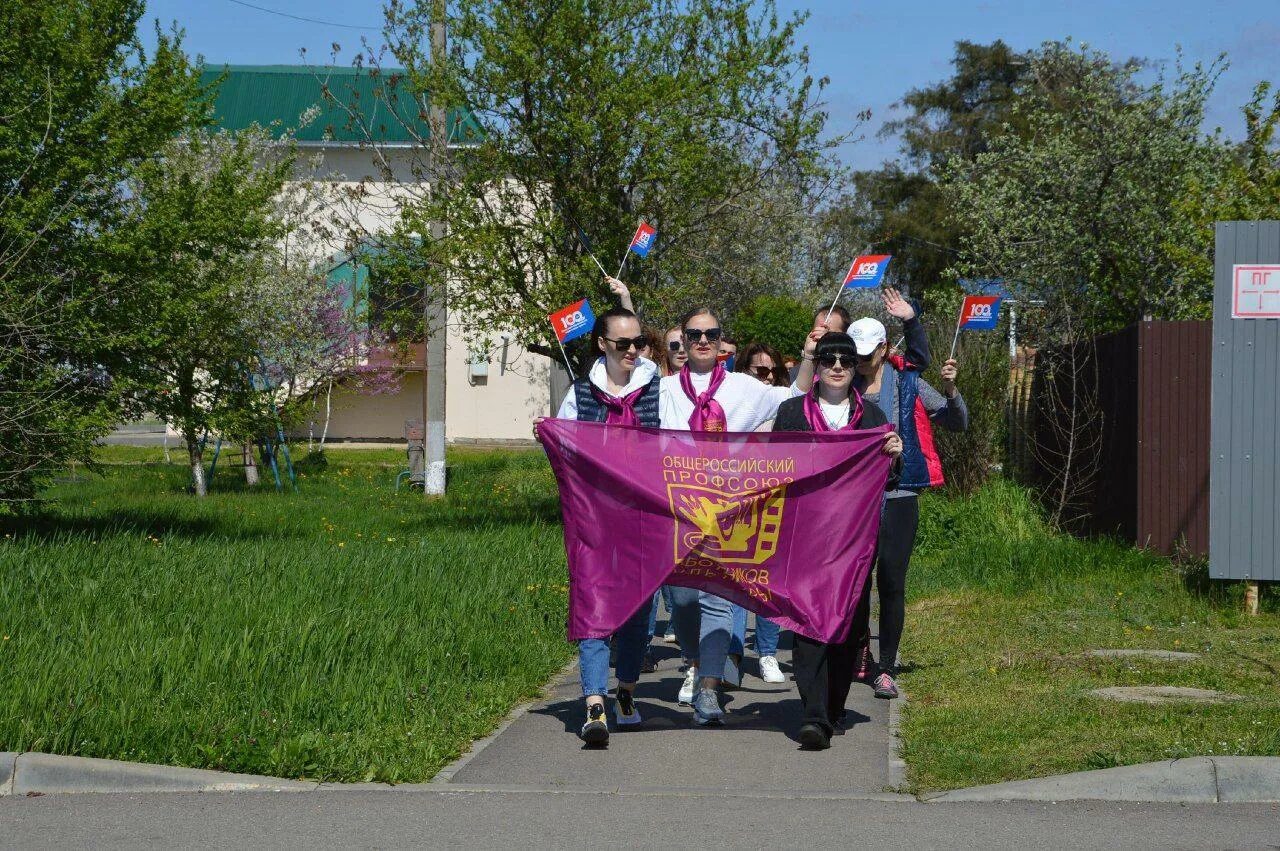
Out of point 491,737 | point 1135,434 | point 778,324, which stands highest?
point 778,324

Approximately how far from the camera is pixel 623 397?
7812 mm

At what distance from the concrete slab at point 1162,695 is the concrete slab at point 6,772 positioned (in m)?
5.08

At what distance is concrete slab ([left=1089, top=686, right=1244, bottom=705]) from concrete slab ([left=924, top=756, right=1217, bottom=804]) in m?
1.67

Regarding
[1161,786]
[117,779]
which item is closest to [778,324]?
[1161,786]

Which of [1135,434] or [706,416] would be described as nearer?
[706,416]

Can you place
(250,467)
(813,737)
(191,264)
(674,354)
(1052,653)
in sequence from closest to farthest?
1. (813,737)
2. (674,354)
3. (1052,653)
4. (191,264)
5. (250,467)

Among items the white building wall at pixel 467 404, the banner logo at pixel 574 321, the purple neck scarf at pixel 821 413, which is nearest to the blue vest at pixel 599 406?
the purple neck scarf at pixel 821 413

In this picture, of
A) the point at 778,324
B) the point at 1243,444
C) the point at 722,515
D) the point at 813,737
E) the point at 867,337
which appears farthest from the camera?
the point at 778,324

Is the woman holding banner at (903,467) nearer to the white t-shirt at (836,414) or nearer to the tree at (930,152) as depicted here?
the white t-shirt at (836,414)

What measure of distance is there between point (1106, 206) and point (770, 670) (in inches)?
657

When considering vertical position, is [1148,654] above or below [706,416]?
below

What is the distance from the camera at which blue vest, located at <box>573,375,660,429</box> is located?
7.84 meters

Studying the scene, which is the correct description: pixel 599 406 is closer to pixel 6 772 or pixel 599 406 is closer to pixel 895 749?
pixel 895 749

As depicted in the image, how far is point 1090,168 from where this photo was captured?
968 inches
